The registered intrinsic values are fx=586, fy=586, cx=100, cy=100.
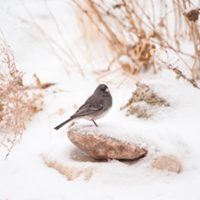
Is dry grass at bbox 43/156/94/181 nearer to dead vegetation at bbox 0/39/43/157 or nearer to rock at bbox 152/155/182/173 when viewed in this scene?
rock at bbox 152/155/182/173

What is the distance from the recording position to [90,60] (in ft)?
18.4

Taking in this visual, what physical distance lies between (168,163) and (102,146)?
43 cm

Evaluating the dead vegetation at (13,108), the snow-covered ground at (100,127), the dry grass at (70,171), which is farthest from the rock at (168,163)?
the dead vegetation at (13,108)

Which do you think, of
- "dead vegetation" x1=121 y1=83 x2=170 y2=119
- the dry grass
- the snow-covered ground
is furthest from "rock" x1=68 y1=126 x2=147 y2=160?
"dead vegetation" x1=121 y1=83 x2=170 y2=119

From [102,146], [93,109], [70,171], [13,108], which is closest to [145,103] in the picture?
[93,109]

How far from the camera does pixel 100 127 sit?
377 centimetres

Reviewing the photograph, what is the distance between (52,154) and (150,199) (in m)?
0.91

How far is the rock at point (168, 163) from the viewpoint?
3499 millimetres

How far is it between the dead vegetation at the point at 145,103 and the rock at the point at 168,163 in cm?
70

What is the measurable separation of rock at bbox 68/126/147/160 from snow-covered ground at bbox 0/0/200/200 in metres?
0.05

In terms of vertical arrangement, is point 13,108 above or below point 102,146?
above

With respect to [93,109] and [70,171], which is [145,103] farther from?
[70,171]

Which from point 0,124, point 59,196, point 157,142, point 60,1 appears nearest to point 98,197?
point 59,196

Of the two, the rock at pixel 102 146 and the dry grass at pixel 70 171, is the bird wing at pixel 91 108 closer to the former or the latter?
the rock at pixel 102 146
